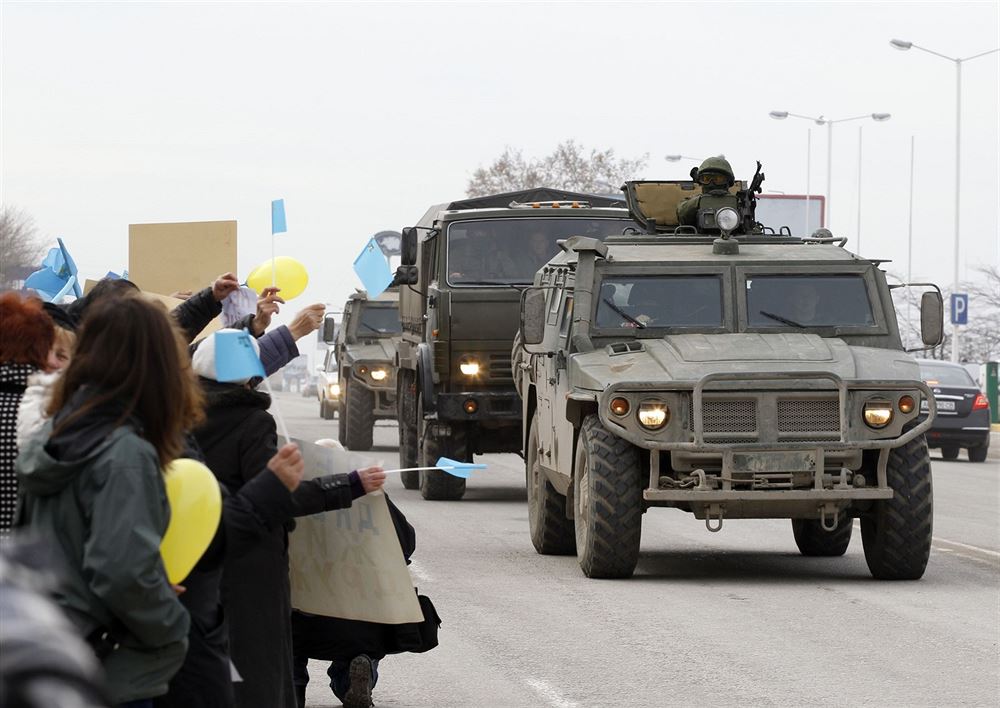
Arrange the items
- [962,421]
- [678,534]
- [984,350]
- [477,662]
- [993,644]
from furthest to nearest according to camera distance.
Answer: [984,350]
[962,421]
[678,534]
[993,644]
[477,662]

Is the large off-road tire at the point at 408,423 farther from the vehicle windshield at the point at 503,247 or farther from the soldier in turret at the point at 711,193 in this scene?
the soldier in turret at the point at 711,193

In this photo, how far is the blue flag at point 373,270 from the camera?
629cm

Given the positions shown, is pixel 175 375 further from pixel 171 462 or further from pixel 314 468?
pixel 314 468

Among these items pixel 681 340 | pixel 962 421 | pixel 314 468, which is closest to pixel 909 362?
pixel 681 340

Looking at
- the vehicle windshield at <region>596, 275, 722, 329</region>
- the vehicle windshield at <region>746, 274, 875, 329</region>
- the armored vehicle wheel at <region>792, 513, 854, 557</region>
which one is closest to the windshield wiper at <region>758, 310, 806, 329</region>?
the vehicle windshield at <region>746, 274, 875, 329</region>

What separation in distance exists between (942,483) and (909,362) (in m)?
11.0

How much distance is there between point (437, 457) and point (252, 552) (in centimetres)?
1266

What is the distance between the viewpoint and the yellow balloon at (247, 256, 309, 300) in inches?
261

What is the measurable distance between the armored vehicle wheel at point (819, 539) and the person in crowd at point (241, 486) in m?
8.56

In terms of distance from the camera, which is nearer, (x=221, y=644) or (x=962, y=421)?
(x=221, y=644)

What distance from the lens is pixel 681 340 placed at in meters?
12.6

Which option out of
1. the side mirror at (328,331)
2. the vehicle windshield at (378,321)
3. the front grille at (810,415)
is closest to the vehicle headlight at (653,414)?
the front grille at (810,415)

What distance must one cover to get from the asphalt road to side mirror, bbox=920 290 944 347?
1.53 meters

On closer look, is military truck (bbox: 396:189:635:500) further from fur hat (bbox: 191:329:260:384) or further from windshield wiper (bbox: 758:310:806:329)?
fur hat (bbox: 191:329:260:384)
